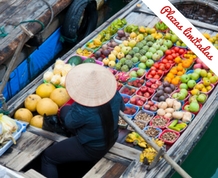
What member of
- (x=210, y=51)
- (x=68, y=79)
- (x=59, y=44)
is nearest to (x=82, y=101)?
(x=68, y=79)

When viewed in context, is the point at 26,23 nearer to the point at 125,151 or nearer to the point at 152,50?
the point at 152,50

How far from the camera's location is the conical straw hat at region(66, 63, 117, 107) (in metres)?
3.52

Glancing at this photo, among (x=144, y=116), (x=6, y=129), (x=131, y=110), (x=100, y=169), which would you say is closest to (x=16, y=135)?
(x=6, y=129)

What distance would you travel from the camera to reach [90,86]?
3.54 meters

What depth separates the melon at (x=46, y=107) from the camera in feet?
14.8

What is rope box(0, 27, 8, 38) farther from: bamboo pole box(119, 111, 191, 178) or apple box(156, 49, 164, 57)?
bamboo pole box(119, 111, 191, 178)

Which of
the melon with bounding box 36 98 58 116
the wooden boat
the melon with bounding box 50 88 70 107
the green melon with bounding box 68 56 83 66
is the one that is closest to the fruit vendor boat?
the green melon with bounding box 68 56 83 66

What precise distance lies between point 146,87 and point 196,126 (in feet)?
2.73

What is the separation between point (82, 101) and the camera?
11.6ft

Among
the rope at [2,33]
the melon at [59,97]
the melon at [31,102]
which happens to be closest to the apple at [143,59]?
the melon at [59,97]

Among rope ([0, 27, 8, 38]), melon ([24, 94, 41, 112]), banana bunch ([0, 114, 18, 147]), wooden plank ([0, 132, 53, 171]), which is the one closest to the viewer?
wooden plank ([0, 132, 53, 171])

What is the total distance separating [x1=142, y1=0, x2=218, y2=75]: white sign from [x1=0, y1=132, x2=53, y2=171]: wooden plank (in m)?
1.64

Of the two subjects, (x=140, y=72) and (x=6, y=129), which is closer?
(x=6, y=129)

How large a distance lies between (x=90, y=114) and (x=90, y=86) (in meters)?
0.24
